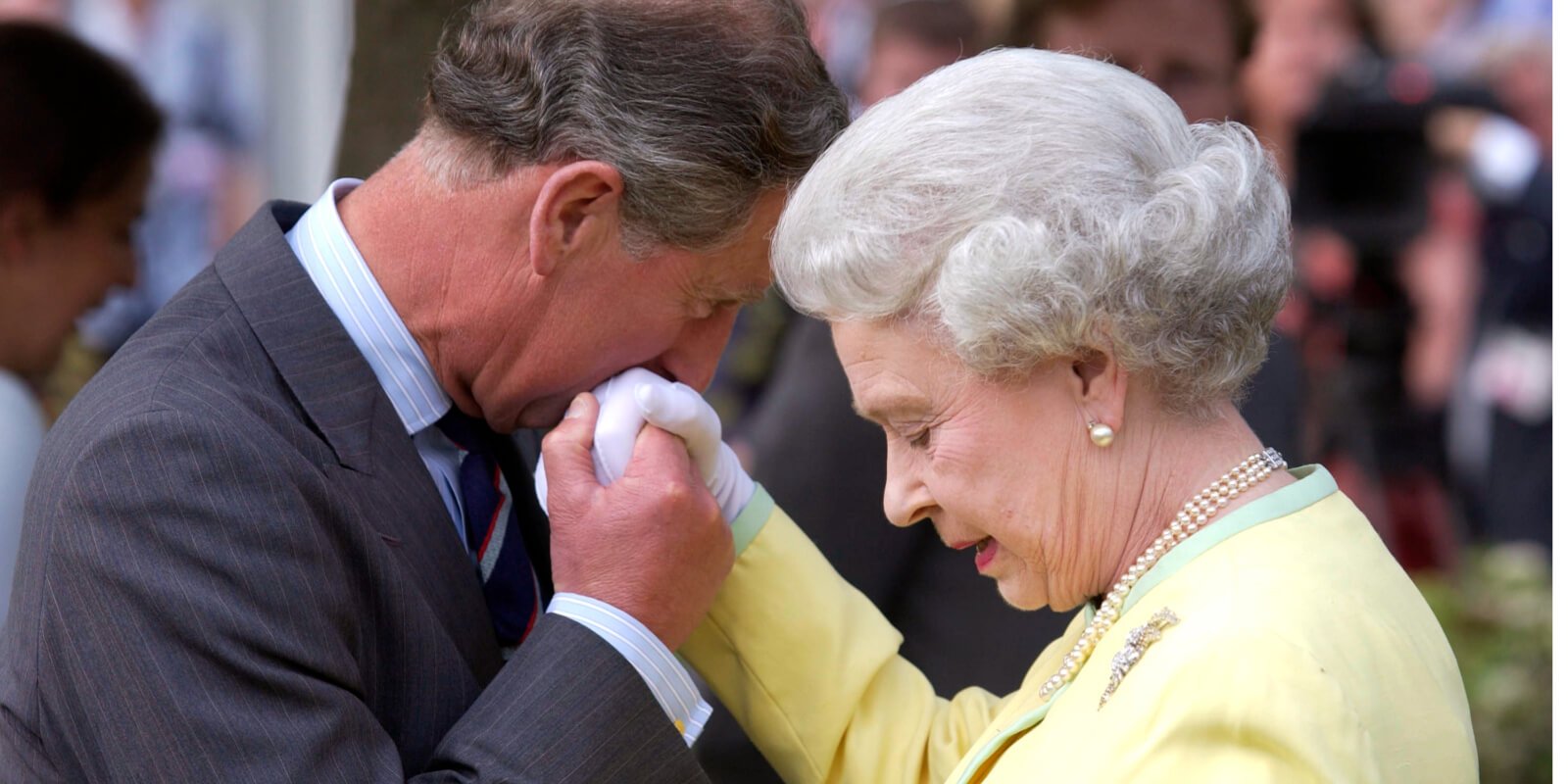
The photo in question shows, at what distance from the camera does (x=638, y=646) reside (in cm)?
194

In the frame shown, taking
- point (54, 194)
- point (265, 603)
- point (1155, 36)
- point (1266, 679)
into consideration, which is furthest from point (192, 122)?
point (1266, 679)

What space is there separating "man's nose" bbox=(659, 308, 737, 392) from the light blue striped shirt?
327mm

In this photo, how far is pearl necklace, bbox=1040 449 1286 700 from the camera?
1730 millimetres

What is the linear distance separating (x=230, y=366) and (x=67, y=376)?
2.28 metres

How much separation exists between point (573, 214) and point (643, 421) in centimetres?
29

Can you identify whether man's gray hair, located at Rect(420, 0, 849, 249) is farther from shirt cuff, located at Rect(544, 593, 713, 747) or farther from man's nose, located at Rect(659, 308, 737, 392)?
shirt cuff, located at Rect(544, 593, 713, 747)

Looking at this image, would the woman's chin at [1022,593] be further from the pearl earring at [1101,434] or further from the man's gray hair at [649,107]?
the man's gray hair at [649,107]

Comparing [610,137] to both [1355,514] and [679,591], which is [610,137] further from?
[1355,514]

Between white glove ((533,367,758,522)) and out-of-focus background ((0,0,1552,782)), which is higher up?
white glove ((533,367,758,522))

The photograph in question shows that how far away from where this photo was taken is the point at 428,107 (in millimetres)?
2236

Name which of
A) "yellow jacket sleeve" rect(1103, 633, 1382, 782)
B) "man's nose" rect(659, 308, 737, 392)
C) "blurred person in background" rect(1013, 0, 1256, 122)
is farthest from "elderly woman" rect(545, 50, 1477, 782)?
"blurred person in background" rect(1013, 0, 1256, 122)

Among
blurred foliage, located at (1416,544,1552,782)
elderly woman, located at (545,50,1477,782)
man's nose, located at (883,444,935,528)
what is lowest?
blurred foliage, located at (1416,544,1552,782)

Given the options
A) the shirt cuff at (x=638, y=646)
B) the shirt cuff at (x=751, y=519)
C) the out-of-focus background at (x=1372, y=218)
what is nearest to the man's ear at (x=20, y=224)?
the out-of-focus background at (x=1372, y=218)

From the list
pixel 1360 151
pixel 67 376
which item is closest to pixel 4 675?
pixel 67 376
